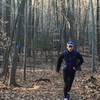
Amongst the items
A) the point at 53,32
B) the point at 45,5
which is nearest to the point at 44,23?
the point at 45,5

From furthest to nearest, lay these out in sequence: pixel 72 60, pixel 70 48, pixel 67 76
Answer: pixel 67 76
pixel 72 60
pixel 70 48

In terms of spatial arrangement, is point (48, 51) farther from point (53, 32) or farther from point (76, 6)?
point (76, 6)

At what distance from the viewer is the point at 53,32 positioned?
1645 inches

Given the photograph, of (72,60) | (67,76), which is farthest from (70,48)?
(67,76)

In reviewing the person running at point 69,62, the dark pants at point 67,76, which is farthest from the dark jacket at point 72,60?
the dark pants at point 67,76

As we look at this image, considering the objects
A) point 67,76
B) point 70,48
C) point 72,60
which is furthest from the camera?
point 67,76

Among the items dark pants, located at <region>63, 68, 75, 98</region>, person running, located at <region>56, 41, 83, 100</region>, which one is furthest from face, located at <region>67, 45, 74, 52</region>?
dark pants, located at <region>63, 68, 75, 98</region>

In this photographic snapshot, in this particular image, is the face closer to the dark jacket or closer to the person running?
the person running

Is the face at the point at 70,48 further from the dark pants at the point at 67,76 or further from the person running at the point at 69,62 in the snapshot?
the dark pants at the point at 67,76

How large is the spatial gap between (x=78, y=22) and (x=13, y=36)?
108ft

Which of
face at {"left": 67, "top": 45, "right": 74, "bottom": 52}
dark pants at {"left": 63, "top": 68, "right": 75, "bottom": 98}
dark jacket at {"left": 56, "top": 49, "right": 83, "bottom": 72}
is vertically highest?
face at {"left": 67, "top": 45, "right": 74, "bottom": 52}

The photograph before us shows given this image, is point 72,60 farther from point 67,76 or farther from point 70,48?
point 67,76

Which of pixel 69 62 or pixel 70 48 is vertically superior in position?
pixel 70 48

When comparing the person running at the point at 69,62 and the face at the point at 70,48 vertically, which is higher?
the face at the point at 70,48
